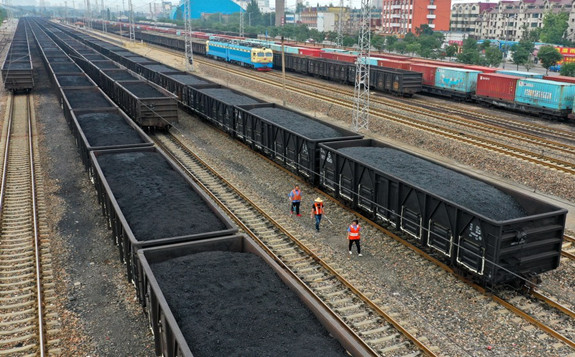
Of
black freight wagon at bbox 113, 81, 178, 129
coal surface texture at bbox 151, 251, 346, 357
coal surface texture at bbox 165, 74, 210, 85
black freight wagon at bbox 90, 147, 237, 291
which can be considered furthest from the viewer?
coal surface texture at bbox 165, 74, 210, 85

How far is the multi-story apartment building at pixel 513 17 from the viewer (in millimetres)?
130750

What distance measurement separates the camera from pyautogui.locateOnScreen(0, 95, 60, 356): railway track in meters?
11.1

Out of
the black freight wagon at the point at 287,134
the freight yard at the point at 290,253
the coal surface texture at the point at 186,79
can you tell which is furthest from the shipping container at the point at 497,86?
the coal surface texture at the point at 186,79

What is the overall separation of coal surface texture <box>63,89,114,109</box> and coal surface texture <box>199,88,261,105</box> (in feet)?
22.3

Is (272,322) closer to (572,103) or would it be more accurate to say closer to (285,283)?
(285,283)

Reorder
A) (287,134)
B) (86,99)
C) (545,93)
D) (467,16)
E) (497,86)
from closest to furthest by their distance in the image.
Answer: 1. (287,134)
2. (86,99)
3. (545,93)
4. (497,86)
5. (467,16)

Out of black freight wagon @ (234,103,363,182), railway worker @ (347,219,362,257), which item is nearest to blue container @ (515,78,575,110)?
black freight wagon @ (234,103,363,182)

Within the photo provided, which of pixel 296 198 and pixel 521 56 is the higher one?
pixel 521 56

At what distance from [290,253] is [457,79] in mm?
32380

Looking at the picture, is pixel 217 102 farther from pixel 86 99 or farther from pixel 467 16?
pixel 467 16

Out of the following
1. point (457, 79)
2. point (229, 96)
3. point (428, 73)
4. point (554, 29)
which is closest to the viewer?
point (229, 96)

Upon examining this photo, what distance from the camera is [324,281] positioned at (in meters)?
13.7

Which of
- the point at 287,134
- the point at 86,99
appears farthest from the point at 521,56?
the point at 86,99

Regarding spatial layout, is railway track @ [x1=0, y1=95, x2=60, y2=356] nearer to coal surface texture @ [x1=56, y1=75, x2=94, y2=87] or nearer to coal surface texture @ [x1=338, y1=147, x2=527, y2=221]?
coal surface texture @ [x1=338, y1=147, x2=527, y2=221]
